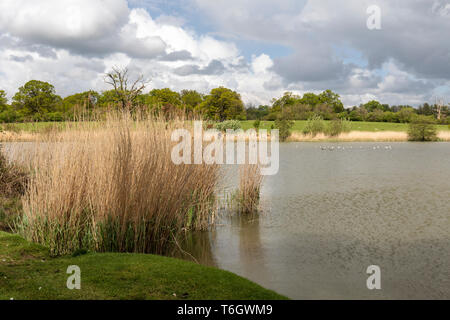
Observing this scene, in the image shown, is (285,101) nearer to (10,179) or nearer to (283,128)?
(283,128)

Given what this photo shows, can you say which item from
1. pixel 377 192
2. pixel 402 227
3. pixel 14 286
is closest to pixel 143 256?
pixel 14 286

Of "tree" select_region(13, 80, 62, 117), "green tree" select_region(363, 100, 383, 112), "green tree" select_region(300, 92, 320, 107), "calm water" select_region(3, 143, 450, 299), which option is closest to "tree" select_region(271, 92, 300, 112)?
"green tree" select_region(300, 92, 320, 107)

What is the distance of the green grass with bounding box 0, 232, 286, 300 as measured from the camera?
3.41 m

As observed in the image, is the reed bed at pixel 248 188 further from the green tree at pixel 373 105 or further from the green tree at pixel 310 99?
the green tree at pixel 373 105

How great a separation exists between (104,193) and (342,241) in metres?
4.46

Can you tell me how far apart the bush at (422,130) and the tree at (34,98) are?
53.6 meters

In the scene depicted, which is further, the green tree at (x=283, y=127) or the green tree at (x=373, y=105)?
the green tree at (x=373, y=105)

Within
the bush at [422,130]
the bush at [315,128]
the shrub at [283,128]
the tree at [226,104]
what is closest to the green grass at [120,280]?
the shrub at [283,128]

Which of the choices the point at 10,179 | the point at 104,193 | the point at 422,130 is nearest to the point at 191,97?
the point at 422,130

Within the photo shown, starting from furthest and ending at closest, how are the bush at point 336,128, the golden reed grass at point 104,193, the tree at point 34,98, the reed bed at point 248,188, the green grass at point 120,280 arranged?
the tree at point 34,98 < the bush at point 336,128 < the reed bed at point 248,188 < the golden reed grass at point 104,193 < the green grass at point 120,280

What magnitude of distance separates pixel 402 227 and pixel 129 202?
5911 millimetres

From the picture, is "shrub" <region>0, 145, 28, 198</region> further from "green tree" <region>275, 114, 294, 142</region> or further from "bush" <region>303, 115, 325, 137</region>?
"bush" <region>303, 115, 325, 137</region>

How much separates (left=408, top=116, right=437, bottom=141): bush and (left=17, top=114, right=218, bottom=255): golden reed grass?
3974 centimetres

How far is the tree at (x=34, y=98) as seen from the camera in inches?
2432
